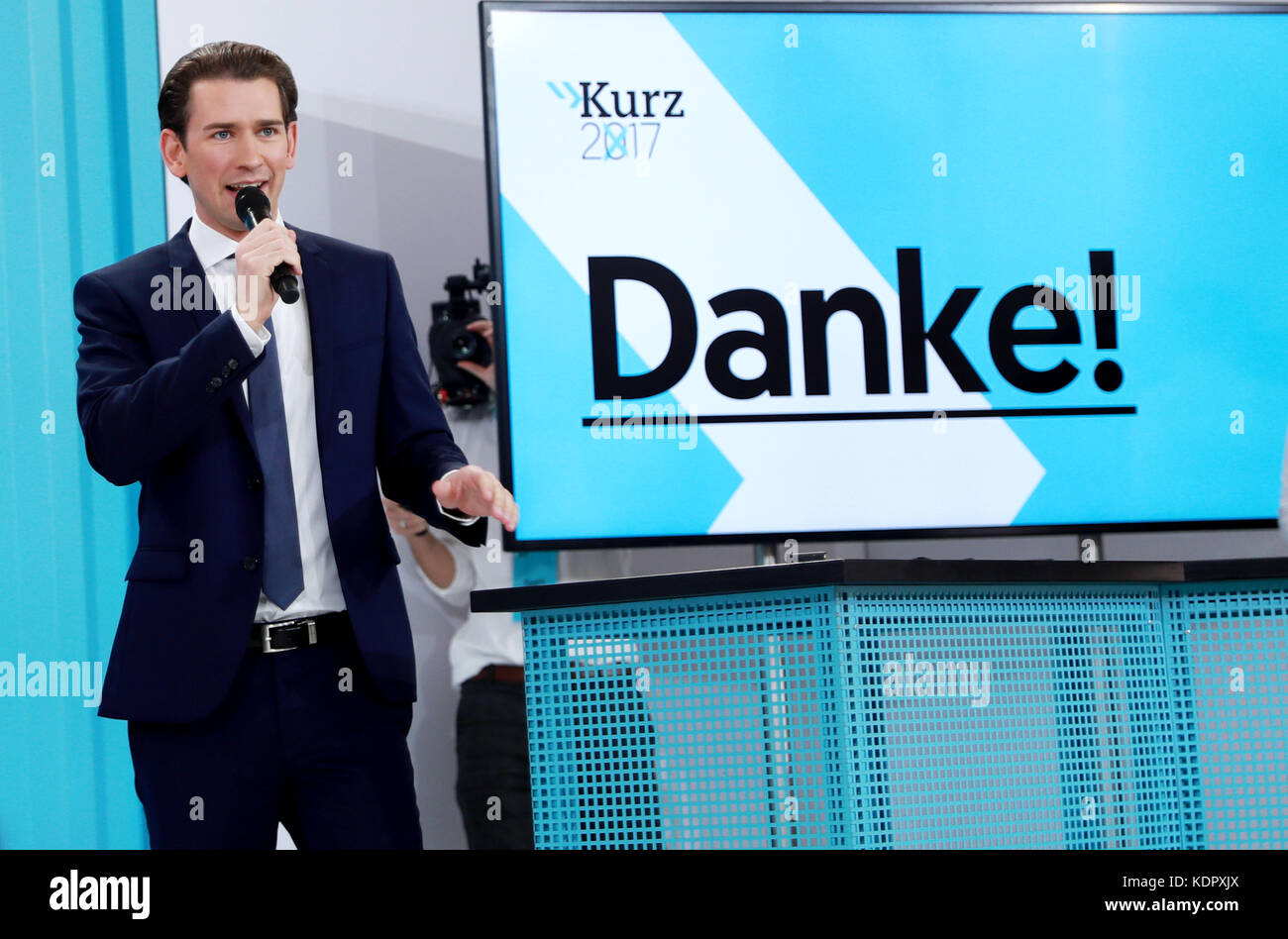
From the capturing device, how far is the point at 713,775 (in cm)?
186

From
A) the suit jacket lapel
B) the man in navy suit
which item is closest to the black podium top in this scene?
the man in navy suit

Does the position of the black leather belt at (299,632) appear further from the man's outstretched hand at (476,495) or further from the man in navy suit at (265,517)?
the man's outstretched hand at (476,495)

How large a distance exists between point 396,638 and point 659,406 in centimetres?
129

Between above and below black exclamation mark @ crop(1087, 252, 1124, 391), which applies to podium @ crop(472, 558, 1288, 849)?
below

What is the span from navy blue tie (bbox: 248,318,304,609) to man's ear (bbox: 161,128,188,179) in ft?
1.21

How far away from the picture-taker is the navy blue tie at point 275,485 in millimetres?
1762

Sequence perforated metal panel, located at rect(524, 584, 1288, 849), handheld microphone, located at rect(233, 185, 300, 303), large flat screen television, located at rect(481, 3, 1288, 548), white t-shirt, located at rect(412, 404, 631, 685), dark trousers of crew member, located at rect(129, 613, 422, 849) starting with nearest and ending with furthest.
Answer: dark trousers of crew member, located at rect(129, 613, 422, 849) → perforated metal panel, located at rect(524, 584, 1288, 849) → handheld microphone, located at rect(233, 185, 300, 303) → large flat screen television, located at rect(481, 3, 1288, 548) → white t-shirt, located at rect(412, 404, 631, 685)

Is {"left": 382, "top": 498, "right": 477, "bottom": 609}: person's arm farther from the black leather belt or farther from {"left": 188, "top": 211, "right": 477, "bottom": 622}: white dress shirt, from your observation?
the black leather belt

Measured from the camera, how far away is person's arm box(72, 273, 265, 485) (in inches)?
65.7

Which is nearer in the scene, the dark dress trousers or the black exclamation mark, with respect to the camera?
the dark dress trousers

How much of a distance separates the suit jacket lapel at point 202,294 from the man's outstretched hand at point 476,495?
0.27 m

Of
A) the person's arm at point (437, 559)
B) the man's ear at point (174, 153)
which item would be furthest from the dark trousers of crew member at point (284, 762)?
the person's arm at point (437, 559)
